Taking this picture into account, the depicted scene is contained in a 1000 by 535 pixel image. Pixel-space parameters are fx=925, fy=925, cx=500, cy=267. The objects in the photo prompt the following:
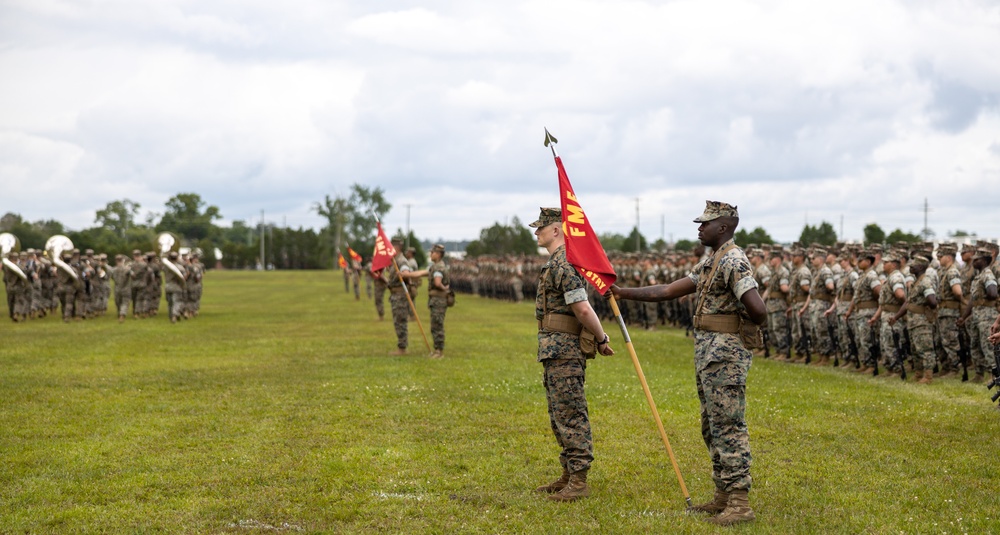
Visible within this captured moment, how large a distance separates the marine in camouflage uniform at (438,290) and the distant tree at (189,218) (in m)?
136

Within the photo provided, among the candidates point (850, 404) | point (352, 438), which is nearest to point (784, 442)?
point (850, 404)

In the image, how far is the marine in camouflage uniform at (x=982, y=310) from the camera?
14117 mm

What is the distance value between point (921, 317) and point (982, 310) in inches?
34.9

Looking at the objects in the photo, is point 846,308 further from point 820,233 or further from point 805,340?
point 820,233

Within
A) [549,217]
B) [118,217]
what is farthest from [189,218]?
[549,217]

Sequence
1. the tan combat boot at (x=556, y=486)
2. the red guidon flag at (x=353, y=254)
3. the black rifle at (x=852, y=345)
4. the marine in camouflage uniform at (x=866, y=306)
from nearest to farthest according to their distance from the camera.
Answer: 1. the tan combat boot at (x=556, y=486)
2. the marine in camouflage uniform at (x=866, y=306)
3. the black rifle at (x=852, y=345)
4. the red guidon flag at (x=353, y=254)

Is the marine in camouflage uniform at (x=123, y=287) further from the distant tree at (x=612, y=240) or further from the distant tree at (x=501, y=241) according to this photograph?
the distant tree at (x=612, y=240)

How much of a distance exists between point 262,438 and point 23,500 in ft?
9.76

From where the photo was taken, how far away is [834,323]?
711 inches

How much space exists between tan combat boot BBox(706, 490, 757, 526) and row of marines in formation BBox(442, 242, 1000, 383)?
7520 mm

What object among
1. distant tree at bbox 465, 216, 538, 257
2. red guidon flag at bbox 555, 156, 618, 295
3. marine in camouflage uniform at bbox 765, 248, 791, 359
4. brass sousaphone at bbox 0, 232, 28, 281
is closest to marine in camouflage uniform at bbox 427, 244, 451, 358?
marine in camouflage uniform at bbox 765, 248, 791, 359

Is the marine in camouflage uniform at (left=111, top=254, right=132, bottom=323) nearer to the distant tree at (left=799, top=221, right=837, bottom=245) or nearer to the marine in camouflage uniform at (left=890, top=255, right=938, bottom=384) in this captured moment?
the marine in camouflage uniform at (left=890, top=255, right=938, bottom=384)

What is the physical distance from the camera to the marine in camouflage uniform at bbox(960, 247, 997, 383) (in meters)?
14.1

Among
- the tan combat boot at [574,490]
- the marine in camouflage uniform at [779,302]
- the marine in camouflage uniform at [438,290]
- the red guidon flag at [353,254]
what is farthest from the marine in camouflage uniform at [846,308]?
the red guidon flag at [353,254]
